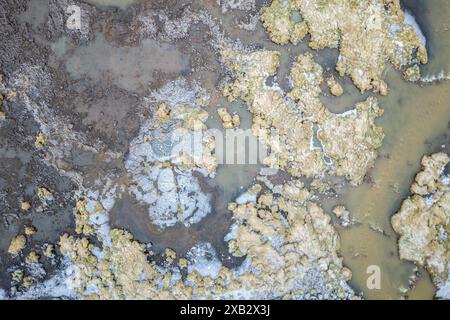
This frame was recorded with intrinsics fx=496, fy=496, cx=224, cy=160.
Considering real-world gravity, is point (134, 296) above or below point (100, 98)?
below

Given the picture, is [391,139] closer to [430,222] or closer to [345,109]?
[345,109]

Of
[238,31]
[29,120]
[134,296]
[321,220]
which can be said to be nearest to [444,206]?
[321,220]

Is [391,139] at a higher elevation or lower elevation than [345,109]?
lower

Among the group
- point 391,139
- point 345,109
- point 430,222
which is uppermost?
point 345,109

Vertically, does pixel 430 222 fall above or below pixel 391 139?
below

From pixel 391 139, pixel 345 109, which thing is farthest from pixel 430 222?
pixel 345 109

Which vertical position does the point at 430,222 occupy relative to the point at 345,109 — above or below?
below

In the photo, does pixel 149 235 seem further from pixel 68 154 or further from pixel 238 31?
pixel 238 31
